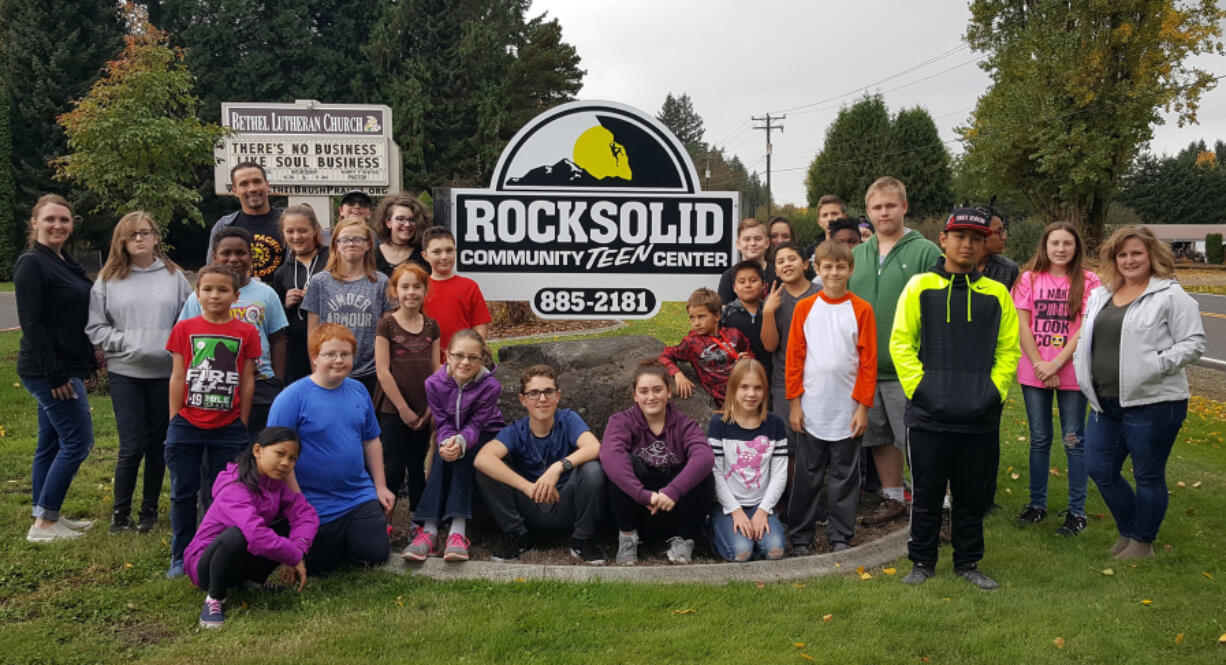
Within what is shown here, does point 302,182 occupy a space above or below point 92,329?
above

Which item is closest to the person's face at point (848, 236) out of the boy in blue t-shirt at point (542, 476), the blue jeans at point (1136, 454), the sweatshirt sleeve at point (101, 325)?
the blue jeans at point (1136, 454)

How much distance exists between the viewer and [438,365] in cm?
476

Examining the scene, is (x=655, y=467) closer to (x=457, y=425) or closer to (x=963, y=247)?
(x=457, y=425)

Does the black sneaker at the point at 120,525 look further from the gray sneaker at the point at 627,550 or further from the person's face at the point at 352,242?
the gray sneaker at the point at 627,550

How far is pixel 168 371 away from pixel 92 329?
49 centimetres

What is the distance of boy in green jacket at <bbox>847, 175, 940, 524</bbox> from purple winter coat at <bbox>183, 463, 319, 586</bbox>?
10.4 feet

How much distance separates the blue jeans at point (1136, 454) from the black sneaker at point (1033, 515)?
0.55 m

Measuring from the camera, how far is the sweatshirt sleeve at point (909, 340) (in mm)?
4016

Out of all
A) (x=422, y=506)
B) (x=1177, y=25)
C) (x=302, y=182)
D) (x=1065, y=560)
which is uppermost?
(x=1177, y=25)

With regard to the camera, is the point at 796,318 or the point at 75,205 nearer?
the point at 796,318

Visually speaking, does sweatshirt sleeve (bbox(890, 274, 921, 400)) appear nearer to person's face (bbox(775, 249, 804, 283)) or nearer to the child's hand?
person's face (bbox(775, 249, 804, 283))

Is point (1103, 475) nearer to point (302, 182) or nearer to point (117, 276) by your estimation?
point (117, 276)

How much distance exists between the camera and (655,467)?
14.8 feet

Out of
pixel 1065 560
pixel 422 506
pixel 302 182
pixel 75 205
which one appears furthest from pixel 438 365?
pixel 75 205
